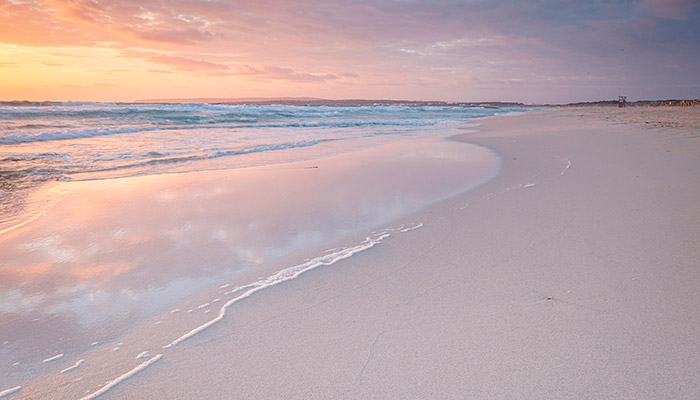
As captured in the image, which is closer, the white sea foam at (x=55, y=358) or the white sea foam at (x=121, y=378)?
the white sea foam at (x=121, y=378)

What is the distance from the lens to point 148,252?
9.71ft

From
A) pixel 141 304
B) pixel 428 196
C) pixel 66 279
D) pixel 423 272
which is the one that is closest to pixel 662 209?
pixel 428 196

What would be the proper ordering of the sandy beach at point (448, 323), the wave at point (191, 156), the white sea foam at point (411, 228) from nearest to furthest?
the sandy beach at point (448, 323), the white sea foam at point (411, 228), the wave at point (191, 156)

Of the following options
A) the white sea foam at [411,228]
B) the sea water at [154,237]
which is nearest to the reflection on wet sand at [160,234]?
the sea water at [154,237]

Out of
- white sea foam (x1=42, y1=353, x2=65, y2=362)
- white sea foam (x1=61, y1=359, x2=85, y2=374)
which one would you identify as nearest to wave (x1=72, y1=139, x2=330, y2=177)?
white sea foam (x1=42, y1=353, x2=65, y2=362)

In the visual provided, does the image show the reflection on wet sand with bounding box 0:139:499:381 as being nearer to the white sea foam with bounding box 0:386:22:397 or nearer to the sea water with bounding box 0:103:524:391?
the sea water with bounding box 0:103:524:391

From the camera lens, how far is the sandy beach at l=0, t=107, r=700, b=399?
144cm

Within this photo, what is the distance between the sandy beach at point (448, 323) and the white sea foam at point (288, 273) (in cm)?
2

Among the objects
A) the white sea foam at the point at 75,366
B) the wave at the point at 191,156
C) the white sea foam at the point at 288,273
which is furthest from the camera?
the wave at the point at 191,156

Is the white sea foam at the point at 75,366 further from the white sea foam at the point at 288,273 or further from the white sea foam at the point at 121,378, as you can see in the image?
the white sea foam at the point at 288,273

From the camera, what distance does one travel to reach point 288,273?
2486 millimetres

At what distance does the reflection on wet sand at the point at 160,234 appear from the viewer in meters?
2.07

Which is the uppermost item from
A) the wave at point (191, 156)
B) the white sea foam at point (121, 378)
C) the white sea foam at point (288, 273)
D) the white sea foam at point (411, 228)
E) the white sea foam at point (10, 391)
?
the wave at point (191, 156)

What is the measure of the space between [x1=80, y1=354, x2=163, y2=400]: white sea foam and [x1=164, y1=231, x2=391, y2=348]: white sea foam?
0.11 metres
